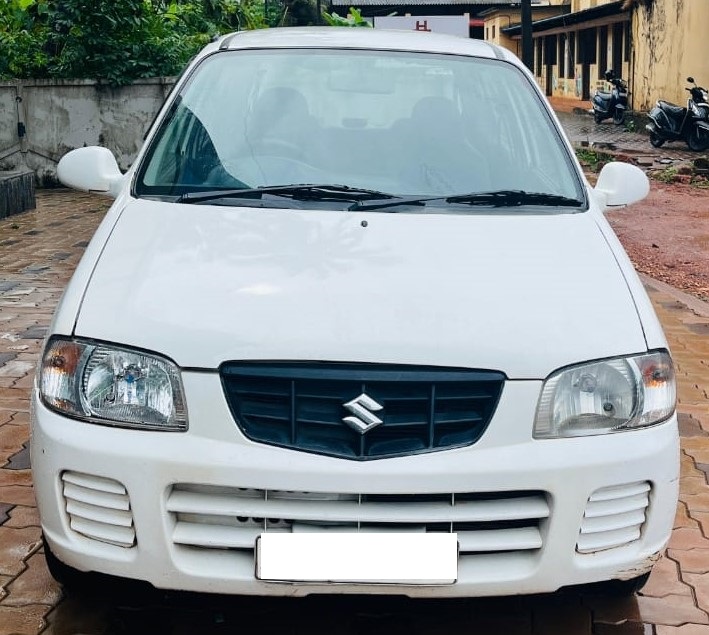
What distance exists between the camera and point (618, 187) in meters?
3.92

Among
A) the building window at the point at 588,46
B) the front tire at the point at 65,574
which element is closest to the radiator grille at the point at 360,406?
the front tire at the point at 65,574

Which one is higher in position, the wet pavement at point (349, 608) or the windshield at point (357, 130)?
the windshield at point (357, 130)

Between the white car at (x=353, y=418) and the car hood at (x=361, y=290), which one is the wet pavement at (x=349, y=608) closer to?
the white car at (x=353, y=418)

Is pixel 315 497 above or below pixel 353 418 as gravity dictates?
below

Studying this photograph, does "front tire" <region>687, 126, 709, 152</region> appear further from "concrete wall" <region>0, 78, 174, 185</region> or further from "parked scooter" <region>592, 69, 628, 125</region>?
"concrete wall" <region>0, 78, 174, 185</region>

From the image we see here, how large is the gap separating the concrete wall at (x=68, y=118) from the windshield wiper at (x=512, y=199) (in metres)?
10.8

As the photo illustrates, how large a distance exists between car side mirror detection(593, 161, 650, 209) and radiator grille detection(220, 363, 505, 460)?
1601 millimetres

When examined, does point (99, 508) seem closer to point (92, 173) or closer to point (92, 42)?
point (92, 173)

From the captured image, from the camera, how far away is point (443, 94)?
391 centimetres

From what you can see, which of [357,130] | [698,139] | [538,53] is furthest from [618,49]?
[357,130]

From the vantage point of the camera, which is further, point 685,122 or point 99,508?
point 685,122

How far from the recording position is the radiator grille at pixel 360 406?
2492 millimetres

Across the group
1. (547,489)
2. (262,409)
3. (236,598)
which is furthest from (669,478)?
(236,598)

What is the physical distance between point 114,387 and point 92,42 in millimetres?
11809
